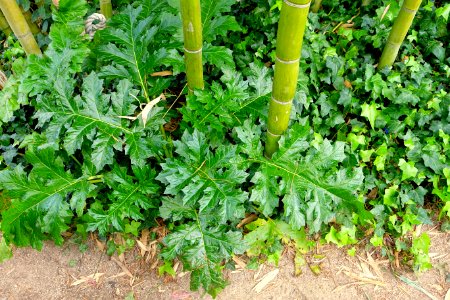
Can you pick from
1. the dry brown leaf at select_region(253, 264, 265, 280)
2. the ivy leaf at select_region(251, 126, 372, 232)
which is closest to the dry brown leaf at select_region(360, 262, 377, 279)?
the ivy leaf at select_region(251, 126, 372, 232)

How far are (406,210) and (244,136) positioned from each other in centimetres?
109

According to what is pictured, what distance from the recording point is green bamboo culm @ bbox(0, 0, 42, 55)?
2.30 m

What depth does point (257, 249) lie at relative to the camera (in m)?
2.26

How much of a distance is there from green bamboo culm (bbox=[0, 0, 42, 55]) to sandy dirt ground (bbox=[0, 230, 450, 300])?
52.1 inches

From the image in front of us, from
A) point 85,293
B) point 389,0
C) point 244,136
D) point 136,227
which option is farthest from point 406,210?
point 85,293

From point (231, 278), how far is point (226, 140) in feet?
2.67

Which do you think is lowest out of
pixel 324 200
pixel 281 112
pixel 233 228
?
pixel 233 228

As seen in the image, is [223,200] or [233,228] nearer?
[223,200]

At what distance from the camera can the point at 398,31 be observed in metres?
2.42

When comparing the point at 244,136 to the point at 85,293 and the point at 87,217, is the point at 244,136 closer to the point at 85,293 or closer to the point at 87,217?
the point at 87,217

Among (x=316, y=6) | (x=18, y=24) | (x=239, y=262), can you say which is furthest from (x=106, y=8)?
(x=239, y=262)

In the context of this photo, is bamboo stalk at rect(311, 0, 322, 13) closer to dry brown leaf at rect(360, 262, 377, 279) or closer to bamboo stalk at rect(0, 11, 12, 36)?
dry brown leaf at rect(360, 262, 377, 279)

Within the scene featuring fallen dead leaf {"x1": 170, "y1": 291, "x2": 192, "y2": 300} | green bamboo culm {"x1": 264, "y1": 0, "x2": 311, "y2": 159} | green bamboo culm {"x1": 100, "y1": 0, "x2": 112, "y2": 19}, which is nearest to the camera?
green bamboo culm {"x1": 264, "y1": 0, "x2": 311, "y2": 159}

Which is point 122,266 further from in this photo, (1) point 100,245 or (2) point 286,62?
(2) point 286,62
